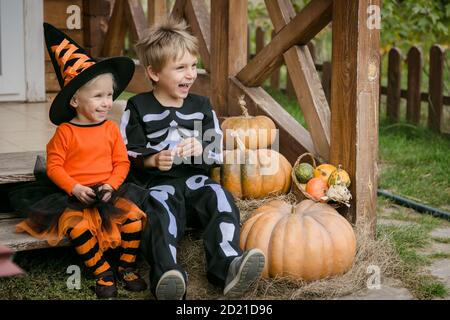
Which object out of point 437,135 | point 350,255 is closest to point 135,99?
point 350,255

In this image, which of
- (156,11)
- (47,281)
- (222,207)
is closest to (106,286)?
(47,281)

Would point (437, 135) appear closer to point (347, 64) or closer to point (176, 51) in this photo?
point (347, 64)

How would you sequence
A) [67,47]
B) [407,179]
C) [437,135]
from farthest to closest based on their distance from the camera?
1. [437,135]
2. [407,179]
3. [67,47]

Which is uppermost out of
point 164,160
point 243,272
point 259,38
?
point 259,38

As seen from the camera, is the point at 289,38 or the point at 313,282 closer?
the point at 313,282

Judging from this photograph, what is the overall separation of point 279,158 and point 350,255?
1.03m

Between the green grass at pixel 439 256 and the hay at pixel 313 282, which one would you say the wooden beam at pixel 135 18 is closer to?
the hay at pixel 313 282

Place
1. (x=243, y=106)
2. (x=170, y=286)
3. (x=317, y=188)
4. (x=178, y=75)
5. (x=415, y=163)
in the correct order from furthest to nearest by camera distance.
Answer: (x=415, y=163)
(x=243, y=106)
(x=317, y=188)
(x=178, y=75)
(x=170, y=286)

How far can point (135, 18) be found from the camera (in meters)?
6.62

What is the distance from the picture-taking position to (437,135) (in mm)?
7828

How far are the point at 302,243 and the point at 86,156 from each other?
116 cm

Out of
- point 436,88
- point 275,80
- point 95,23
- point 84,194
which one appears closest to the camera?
point 84,194

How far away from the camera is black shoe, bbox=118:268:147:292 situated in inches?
154

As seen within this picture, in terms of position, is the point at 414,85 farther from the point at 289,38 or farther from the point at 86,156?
the point at 86,156
